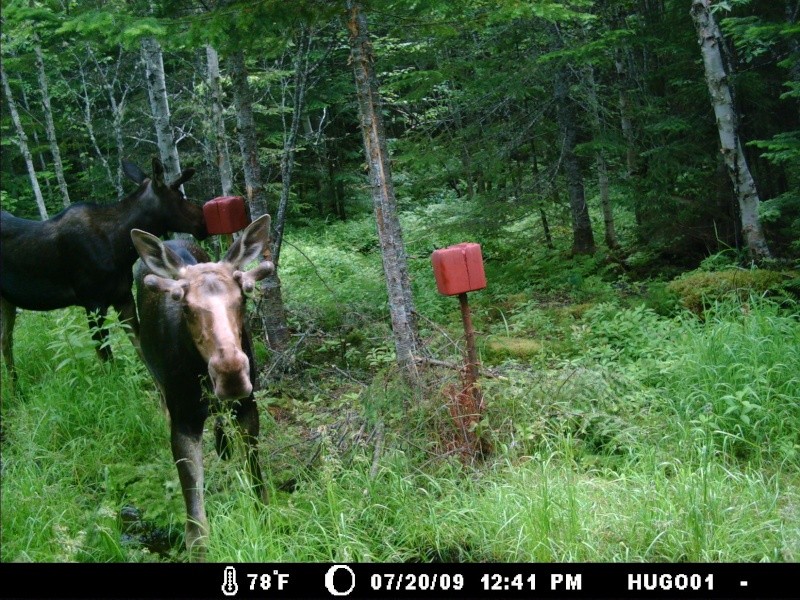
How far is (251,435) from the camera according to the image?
446 cm

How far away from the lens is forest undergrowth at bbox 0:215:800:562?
12.5 feet

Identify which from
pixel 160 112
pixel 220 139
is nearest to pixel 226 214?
pixel 220 139

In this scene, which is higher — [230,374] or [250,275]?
[250,275]

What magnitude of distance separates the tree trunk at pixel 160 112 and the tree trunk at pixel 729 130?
6009mm

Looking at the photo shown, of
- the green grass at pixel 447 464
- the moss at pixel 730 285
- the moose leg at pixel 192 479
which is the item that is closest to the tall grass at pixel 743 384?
the green grass at pixel 447 464

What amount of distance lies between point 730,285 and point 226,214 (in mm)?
5517

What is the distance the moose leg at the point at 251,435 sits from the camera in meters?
4.39

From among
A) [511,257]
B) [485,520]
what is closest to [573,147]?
[511,257]

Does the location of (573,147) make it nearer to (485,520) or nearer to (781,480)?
(781,480)
